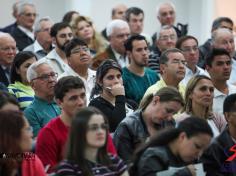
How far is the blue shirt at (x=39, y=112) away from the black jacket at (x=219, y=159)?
147 cm

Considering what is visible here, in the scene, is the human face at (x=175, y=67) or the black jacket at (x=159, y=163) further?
the human face at (x=175, y=67)

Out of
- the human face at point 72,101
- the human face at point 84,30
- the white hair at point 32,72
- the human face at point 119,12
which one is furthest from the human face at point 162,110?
the human face at point 119,12

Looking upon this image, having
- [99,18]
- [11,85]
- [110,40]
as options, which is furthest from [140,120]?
[99,18]

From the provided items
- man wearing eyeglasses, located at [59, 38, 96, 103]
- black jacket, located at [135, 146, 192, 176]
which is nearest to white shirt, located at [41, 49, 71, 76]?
man wearing eyeglasses, located at [59, 38, 96, 103]

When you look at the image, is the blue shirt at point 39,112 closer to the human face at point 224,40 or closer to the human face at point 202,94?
the human face at point 202,94

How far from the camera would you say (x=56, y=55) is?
10.5 metres

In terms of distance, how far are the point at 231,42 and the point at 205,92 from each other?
268cm

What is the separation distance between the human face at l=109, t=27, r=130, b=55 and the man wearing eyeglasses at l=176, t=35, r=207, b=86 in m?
0.75

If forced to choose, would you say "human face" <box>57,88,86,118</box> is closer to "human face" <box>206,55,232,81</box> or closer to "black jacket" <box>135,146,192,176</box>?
"black jacket" <box>135,146,192,176</box>

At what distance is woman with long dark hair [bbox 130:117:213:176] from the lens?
682 centimetres

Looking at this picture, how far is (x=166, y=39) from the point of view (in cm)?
1150

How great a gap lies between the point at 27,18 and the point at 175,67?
358 centimetres

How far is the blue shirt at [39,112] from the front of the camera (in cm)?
823

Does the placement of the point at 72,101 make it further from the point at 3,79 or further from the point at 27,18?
the point at 27,18
